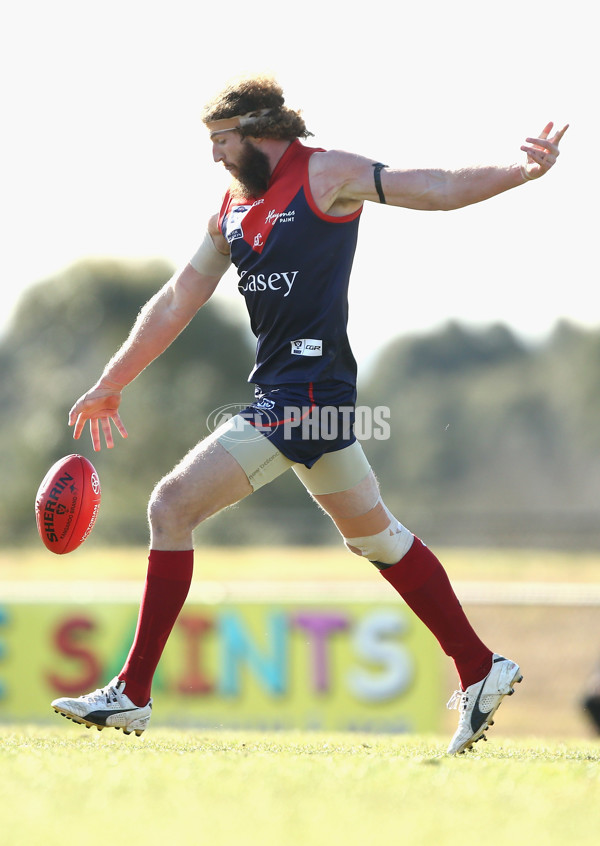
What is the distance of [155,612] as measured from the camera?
428 centimetres

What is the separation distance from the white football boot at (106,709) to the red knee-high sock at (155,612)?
3 cm

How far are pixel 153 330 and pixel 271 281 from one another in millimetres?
746

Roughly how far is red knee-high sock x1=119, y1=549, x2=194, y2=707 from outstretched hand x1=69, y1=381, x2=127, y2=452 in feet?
2.61

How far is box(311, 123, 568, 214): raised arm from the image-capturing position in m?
4.06

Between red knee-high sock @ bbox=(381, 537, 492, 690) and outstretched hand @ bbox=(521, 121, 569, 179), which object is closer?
outstretched hand @ bbox=(521, 121, 569, 179)

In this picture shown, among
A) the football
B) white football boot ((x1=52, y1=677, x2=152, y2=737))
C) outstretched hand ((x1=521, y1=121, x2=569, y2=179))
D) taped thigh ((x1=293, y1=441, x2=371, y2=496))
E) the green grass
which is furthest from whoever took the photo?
the football

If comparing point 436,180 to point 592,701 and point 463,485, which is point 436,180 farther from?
point 463,485

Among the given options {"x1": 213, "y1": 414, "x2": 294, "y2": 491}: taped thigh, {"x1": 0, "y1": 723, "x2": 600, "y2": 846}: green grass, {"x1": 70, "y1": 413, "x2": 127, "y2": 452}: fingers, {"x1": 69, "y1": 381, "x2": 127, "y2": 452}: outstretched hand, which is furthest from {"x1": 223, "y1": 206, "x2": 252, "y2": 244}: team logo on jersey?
{"x1": 0, "y1": 723, "x2": 600, "y2": 846}: green grass

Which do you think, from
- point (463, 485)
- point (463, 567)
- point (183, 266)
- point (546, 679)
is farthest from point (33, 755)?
point (463, 485)

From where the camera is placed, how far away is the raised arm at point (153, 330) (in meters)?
4.80

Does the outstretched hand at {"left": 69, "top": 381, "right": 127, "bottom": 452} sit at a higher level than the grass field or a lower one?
higher

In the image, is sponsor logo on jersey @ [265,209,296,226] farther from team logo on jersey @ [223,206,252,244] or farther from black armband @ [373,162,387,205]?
black armband @ [373,162,387,205]

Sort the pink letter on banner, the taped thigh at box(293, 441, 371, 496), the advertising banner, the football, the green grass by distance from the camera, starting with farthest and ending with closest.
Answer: the pink letter on banner → the advertising banner → the football → the taped thigh at box(293, 441, 371, 496) → the green grass

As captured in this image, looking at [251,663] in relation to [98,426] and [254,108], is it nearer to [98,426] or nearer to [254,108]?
[98,426]
